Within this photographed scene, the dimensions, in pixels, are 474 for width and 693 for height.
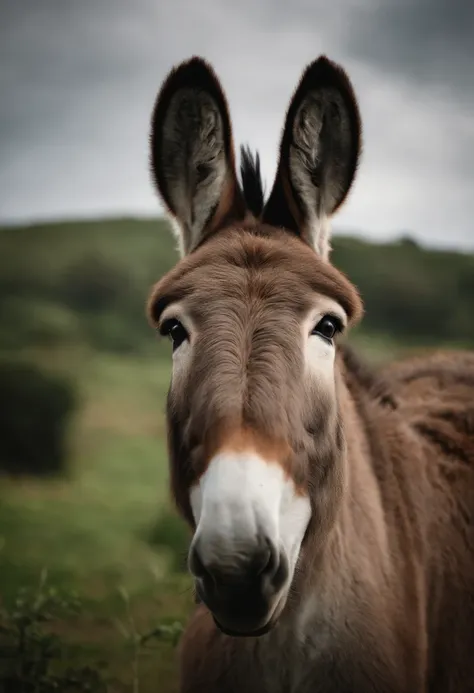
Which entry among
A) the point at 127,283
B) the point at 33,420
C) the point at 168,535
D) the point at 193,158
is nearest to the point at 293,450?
the point at 193,158

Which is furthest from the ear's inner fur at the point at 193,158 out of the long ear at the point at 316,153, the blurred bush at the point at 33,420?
the blurred bush at the point at 33,420

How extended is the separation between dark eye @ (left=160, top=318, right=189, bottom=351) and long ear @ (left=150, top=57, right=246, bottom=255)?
0.48m

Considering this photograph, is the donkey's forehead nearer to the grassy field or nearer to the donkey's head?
the donkey's head

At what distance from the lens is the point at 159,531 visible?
237 inches

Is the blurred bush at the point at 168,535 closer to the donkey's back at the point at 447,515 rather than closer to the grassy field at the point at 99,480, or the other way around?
the grassy field at the point at 99,480

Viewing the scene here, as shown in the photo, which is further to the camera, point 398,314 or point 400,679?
point 398,314

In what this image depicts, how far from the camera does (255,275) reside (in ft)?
6.41

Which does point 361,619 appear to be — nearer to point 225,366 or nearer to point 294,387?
point 294,387

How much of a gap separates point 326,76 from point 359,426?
135cm

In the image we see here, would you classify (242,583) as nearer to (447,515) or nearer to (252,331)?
(252,331)

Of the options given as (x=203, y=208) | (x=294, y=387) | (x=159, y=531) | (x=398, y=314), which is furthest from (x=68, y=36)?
(x=398, y=314)

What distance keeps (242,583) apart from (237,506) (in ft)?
0.69

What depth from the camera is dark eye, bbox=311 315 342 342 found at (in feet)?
6.46

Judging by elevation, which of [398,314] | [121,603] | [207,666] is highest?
[207,666]
